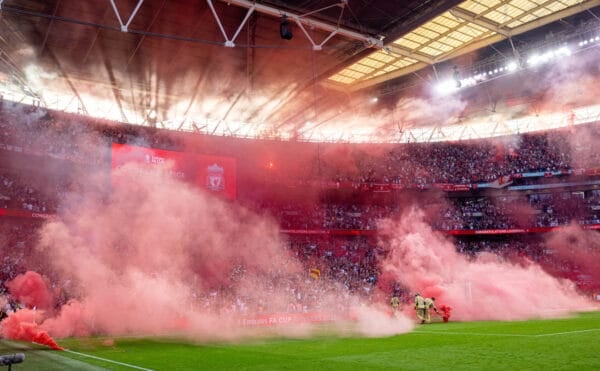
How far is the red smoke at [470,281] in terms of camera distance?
23.6 meters

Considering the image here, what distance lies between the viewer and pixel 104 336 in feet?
59.0

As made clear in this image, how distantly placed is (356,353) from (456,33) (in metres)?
16.5

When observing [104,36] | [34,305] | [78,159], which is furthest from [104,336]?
[78,159]

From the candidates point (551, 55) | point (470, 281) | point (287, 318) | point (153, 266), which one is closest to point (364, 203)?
point (470, 281)

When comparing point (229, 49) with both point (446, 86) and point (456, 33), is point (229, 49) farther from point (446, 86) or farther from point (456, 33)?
point (446, 86)

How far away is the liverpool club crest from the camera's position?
26797 mm

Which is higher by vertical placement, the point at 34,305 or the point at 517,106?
the point at 517,106

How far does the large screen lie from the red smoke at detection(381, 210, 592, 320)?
40.0 ft

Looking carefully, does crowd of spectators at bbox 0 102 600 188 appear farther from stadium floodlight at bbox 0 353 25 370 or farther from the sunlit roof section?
stadium floodlight at bbox 0 353 25 370

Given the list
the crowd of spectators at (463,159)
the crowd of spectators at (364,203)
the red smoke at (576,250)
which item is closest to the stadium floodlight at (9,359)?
the crowd of spectators at (364,203)

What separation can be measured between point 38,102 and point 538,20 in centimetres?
2556

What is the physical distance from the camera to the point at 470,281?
25891mm

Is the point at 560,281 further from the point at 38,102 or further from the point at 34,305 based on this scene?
the point at 38,102

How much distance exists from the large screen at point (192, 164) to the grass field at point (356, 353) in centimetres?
1135
